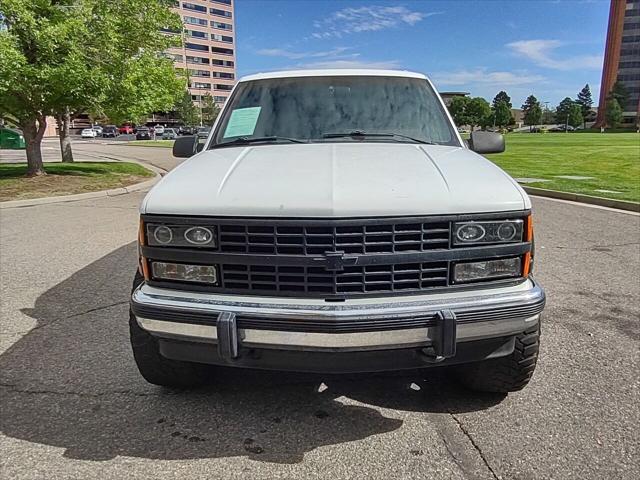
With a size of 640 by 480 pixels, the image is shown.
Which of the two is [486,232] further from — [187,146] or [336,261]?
[187,146]

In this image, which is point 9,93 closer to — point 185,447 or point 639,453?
point 185,447

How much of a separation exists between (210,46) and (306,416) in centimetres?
12281

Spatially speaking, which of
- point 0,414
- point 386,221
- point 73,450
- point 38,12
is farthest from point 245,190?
point 38,12

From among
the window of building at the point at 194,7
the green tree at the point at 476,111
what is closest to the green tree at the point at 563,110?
the green tree at the point at 476,111

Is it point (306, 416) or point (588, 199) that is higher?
point (588, 199)

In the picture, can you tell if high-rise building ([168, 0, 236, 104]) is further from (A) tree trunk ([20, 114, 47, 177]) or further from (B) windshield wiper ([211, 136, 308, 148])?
(B) windshield wiper ([211, 136, 308, 148])

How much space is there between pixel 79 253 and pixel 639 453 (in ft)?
19.7

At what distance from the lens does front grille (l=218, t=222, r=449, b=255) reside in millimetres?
2223

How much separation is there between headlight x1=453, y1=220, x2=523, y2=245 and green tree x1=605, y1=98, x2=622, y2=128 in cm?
11089


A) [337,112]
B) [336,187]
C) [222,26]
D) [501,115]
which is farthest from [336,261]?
[222,26]

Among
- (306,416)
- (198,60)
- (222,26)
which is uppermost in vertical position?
(222,26)

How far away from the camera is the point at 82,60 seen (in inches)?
424

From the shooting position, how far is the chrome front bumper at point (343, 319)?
2184 millimetres

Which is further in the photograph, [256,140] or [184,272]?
[256,140]
